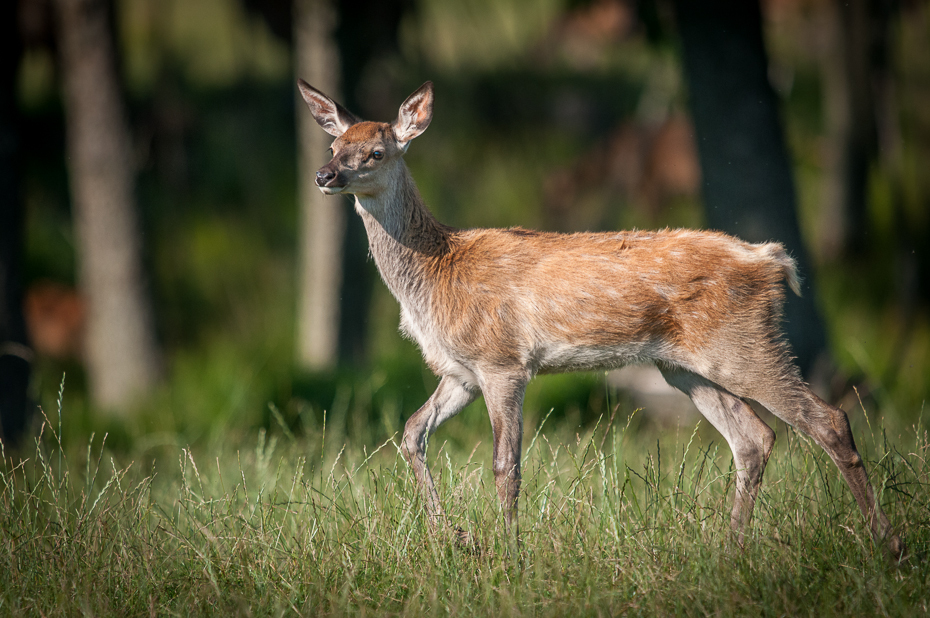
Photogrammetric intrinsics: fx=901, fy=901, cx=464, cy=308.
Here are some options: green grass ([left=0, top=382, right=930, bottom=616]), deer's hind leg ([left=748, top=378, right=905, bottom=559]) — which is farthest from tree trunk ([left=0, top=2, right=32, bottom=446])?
deer's hind leg ([left=748, top=378, right=905, bottom=559])

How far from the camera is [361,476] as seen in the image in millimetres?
5270

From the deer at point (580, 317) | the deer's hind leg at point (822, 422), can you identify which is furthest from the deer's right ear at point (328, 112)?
the deer's hind leg at point (822, 422)

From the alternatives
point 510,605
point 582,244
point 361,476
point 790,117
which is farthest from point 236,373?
point 790,117

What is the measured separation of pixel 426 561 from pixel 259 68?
10.7m

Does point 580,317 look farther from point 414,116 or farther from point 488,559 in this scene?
point 414,116

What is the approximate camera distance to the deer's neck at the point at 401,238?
14.0ft

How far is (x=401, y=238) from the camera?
4.33 metres

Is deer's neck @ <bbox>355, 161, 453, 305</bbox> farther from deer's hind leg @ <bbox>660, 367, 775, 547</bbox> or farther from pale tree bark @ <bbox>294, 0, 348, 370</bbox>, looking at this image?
pale tree bark @ <bbox>294, 0, 348, 370</bbox>

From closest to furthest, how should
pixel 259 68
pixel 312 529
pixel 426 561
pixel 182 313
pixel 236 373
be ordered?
1. pixel 426 561
2. pixel 312 529
3. pixel 236 373
4. pixel 182 313
5. pixel 259 68

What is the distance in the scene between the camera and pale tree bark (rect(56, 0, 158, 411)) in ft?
25.8

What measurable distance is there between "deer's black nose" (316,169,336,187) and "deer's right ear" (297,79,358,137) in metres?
0.64

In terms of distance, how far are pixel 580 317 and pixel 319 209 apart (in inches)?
196

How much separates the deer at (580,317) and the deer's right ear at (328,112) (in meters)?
0.22

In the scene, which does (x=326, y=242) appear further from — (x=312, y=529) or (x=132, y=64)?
(x=132, y=64)
